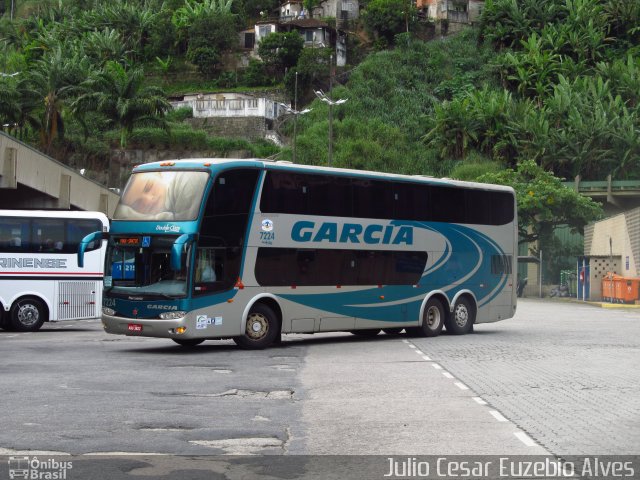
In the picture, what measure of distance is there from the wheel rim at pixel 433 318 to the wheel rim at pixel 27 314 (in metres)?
10.4

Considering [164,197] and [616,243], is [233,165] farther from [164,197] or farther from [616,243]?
[616,243]

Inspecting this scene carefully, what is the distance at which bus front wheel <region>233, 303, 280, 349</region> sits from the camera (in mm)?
23078

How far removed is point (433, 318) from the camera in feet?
92.1

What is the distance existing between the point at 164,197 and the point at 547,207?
163 ft

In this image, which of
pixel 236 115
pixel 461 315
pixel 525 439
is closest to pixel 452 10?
pixel 236 115

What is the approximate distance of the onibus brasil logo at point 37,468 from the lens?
8.78 meters

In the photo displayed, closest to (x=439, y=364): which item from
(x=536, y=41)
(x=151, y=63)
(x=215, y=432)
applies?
(x=215, y=432)

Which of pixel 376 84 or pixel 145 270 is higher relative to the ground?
pixel 376 84

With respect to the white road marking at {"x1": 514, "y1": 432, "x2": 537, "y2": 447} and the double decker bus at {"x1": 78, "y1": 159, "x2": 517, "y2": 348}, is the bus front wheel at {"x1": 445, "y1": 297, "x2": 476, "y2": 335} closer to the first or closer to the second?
the double decker bus at {"x1": 78, "y1": 159, "x2": 517, "y2": 348}

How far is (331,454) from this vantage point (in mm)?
10031

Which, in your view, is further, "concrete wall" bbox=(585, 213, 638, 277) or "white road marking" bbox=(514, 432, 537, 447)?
"concrete wall" bbox=(585, 213, 638, 277)

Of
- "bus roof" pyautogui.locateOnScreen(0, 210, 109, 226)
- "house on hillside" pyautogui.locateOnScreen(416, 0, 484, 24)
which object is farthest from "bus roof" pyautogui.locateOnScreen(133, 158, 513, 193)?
"house on hillside" pyautogui.locateOnScreen(416, 0, 484, 24)

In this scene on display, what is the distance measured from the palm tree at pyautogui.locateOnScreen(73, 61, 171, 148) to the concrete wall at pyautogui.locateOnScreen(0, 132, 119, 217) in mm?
27002

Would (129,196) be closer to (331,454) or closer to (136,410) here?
(136,410)
